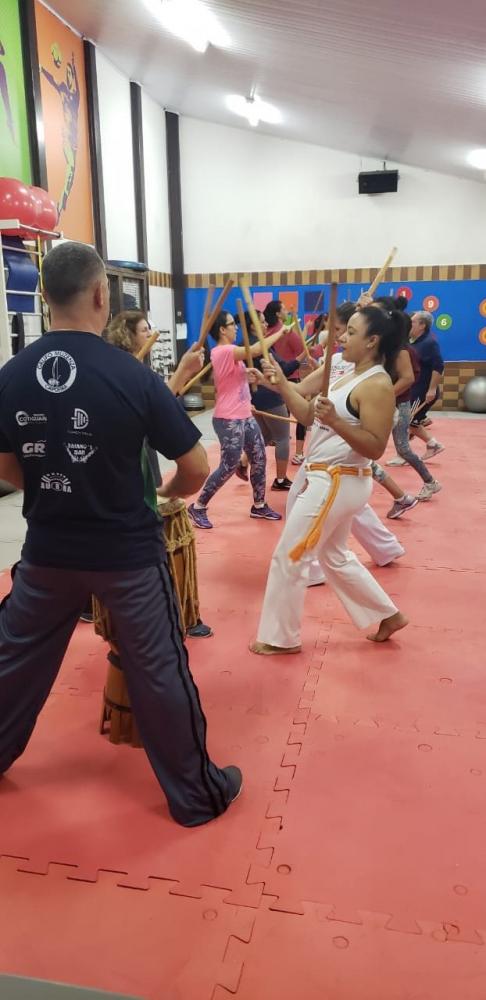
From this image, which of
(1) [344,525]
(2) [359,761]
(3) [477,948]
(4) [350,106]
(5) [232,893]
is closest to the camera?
(3) [477,948]

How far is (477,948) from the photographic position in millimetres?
1478

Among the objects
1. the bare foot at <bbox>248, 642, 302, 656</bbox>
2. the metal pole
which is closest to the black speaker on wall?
the metal pole

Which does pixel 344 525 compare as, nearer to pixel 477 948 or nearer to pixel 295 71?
pixel 477 948

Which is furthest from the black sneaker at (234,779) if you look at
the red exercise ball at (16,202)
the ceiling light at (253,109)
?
the ceiling light at (253,109)

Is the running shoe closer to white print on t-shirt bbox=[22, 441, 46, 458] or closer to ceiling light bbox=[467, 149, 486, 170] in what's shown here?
white print on t-shirt bbox=[22, 441, 46, 458]

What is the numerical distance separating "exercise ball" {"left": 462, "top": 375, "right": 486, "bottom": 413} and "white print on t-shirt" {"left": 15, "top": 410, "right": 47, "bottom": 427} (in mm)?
9392

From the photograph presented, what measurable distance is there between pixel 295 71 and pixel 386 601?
552cm

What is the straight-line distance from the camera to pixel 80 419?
5.15ft

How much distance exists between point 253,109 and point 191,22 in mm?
3000

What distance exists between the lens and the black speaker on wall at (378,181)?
9.98 m

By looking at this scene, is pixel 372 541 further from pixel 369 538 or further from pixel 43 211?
pixel 43 211

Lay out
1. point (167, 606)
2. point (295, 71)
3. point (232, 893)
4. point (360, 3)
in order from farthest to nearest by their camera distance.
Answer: point (295, 71)
point (360, 3)
point (167, 606)
point (232, 893)

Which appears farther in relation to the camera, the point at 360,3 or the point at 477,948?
the point at 360,3

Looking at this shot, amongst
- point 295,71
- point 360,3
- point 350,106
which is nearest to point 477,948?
point 360,3
